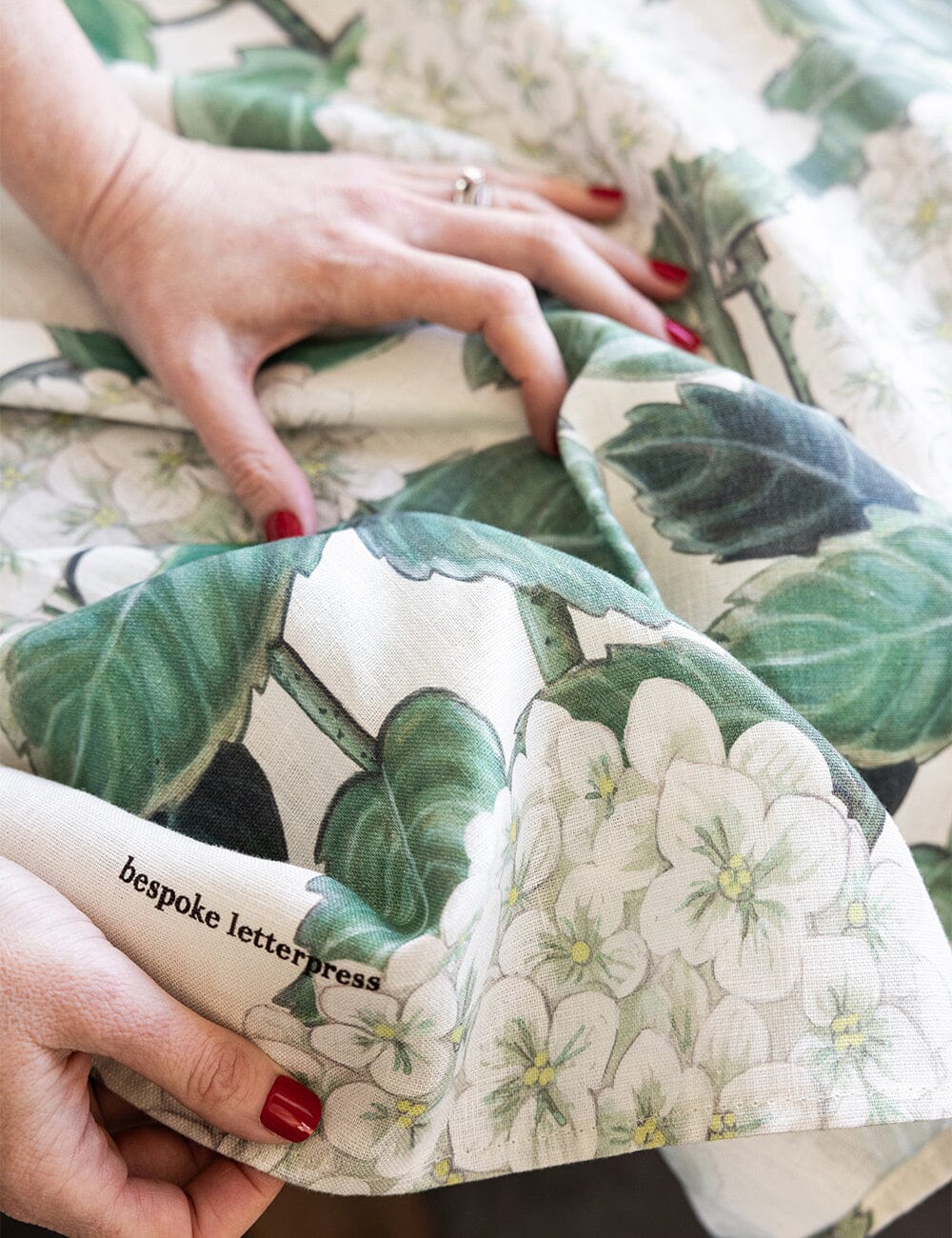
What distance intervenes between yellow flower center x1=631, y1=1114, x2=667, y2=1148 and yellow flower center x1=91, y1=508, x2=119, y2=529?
1.34 ft

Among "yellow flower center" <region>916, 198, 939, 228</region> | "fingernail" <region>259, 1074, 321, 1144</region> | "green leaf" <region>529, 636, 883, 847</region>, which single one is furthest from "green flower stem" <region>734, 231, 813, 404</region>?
"fingernail" <region>259, 1074, 321, 1144</region>

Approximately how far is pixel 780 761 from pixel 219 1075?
25 cm

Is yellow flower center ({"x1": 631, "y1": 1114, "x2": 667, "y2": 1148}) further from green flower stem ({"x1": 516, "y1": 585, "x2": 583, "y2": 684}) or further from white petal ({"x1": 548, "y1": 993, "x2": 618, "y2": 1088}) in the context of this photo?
green flower stem ({"x1": 516, "y1": 585, "x2": 583, "y2": 684})

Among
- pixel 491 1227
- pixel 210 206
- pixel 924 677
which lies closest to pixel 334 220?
pixel 210 206

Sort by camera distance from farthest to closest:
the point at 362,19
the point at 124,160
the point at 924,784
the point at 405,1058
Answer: the point at 362,19 → the point at 124,160 → the point at 924,784 → the point at 405,1058

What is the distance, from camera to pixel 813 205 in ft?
2.20

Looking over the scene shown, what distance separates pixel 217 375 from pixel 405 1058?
0.38m

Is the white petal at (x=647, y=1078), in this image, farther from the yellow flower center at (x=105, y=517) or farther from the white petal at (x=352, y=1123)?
the yellow flower center at (x=105, y=517)

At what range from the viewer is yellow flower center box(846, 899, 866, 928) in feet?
1.35

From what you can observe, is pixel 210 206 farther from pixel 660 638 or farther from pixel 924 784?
pixel 924 784

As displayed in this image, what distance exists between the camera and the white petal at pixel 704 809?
42cm

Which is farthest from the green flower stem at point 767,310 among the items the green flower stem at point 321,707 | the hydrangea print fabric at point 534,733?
the green flower stem at point 321,707

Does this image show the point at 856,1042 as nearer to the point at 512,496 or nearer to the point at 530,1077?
the point at 530,1077

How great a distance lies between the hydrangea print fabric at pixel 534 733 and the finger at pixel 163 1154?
3 cm
